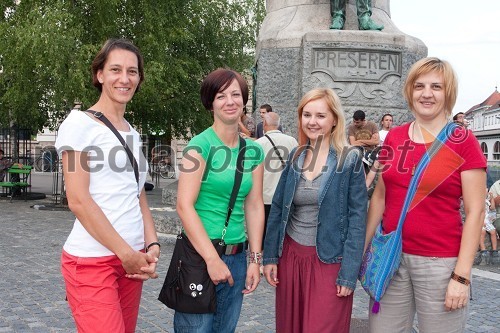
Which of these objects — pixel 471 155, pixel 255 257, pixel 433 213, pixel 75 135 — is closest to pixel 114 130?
pixel 75 135

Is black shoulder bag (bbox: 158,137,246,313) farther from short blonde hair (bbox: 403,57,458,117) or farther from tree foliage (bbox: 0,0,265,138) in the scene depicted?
tree foliage (bbox: 0,0,265,138)

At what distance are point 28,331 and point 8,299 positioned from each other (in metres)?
1.01

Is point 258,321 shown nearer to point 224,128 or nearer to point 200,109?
point 224,128

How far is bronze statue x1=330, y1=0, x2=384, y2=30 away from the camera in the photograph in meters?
8.49

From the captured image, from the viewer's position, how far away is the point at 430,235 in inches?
105

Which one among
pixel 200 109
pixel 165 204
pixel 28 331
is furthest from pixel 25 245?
pixel 200 109

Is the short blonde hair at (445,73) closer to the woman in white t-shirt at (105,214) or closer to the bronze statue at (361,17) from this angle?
the woman in white t-shirt at (105,214)

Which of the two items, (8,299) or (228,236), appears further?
(8,299)

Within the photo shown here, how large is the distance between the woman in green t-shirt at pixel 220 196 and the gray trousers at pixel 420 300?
0.70 meters

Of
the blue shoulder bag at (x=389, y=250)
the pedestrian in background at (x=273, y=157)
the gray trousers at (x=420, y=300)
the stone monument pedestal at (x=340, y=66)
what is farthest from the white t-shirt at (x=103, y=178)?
the stone monument pedestal at (x=340, y=66)

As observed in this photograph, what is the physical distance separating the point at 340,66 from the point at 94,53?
7055 millimetres

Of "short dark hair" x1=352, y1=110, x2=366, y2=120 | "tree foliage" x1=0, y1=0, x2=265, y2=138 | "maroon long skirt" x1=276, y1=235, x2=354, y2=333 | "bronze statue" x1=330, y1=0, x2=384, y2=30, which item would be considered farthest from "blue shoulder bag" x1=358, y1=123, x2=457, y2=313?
"tree foliage" x1=0, y1=0, x2=265, y2=138

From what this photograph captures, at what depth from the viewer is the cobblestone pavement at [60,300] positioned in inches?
183

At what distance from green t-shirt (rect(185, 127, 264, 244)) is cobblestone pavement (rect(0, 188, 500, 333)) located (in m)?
2.08
